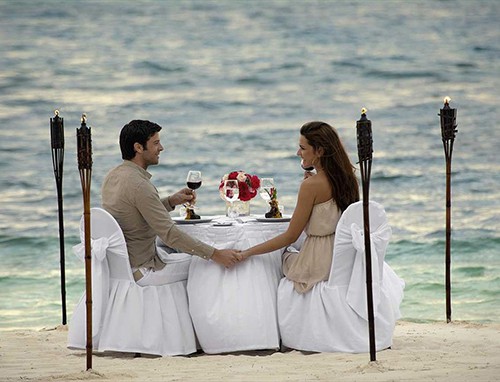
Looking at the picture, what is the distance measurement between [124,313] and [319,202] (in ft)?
3.38

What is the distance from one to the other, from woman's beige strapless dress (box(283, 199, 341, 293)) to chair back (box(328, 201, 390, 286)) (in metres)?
0.06

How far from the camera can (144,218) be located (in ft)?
16.7

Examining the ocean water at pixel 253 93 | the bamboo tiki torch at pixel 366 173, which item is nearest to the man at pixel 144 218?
the bamboo tiki torch at pixel 366 173

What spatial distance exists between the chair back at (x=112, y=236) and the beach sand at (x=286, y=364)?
0.42 m

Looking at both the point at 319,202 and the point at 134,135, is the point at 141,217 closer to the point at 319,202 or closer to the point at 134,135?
the point at 134,135

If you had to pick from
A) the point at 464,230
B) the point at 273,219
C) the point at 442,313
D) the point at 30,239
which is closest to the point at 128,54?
the point at 30,239

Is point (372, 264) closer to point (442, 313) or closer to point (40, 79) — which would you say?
point (442, 313)

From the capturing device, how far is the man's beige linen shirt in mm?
5062

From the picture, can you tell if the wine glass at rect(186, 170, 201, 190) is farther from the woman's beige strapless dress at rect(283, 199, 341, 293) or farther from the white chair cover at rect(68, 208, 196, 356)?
the woman's beige strapless dress at rect(283, 199, 341, 293)

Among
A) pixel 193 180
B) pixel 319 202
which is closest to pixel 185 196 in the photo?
pixel 193 180

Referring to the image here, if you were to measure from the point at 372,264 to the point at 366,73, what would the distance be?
42.5 ft

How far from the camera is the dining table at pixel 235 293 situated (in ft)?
16.8

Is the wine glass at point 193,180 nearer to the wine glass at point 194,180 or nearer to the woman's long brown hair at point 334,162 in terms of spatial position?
the wine glass at point 194,180

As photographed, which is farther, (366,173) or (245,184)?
(245,184)
